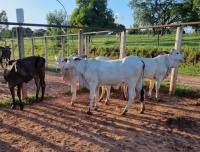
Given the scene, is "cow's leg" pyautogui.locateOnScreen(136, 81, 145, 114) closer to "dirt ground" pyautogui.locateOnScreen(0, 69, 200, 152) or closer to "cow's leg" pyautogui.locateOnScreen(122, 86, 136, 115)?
"dirt ground" pyautogui.locateOnScreen(0, 69, 200, 152)

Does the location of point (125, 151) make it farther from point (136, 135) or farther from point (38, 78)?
point (38, 78)

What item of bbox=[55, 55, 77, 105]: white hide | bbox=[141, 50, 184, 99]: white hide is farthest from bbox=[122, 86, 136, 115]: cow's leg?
bbox=[55, 55, 77, 105]: white hide

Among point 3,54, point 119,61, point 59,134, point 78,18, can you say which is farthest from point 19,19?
point 78,18

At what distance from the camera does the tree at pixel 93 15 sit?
29422mm

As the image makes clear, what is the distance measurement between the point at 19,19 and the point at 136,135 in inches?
174

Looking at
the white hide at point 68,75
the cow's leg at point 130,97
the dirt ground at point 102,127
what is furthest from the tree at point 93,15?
the cow's leg at point 130,97

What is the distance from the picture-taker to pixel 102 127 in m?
5.20

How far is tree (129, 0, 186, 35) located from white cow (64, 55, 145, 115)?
2690 cm

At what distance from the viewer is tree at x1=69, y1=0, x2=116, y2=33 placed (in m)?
29.4

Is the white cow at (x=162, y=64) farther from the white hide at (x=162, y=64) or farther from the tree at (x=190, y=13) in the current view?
the tree at (x=190, y=13)

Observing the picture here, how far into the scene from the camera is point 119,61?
19.7ft

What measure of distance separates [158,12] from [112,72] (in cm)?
2948

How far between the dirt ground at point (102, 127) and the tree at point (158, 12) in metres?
26.1

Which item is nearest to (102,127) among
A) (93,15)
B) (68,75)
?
(68,75)
